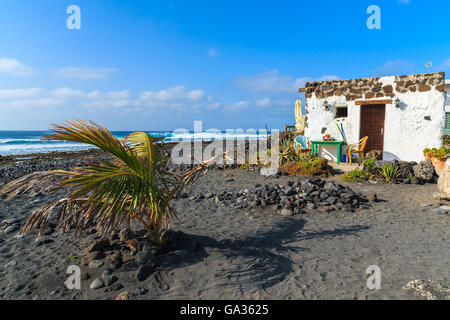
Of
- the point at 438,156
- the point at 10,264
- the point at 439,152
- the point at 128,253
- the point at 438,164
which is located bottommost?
the point at 10,264

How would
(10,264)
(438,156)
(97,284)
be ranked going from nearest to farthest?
(97,284) → (10,264) → (438,156)

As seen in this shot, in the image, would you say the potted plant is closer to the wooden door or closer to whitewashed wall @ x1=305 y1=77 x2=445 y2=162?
whitewashed wall @ x1=305 y1=77 x2=445 y2=162

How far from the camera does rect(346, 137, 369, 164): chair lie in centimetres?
934

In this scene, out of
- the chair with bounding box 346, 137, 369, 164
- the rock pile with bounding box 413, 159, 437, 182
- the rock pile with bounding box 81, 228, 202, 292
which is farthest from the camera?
the chair with bounding box 346, 137, 369, 164

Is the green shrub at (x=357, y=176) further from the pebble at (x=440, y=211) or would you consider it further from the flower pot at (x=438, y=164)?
the pebble at (x=440, y=211)

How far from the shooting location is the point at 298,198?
229 inches

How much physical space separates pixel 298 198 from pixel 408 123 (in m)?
6.15

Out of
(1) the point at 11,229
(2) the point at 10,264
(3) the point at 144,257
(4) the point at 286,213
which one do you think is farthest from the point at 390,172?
(1) the point at 11,229

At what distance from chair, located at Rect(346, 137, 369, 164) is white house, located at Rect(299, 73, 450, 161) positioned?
0.29m

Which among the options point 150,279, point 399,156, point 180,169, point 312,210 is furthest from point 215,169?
point 150,279

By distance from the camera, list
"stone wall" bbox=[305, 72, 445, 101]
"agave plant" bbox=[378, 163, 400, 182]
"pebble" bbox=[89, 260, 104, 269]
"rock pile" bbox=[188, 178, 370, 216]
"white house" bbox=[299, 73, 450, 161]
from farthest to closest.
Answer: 1. "white house" bbox=[299, 73, 450, 161]
2. "stone wall" bbox=[305, 72, 445, 101]
3. "agave plant" bbox=[378, 163, 400, 182]
4. "rock pile" bbox=[188, 178, 370, 216]
5. "pebble" bbox=[89, 260, 104, 269]

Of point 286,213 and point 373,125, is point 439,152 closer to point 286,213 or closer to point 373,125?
point 373,125

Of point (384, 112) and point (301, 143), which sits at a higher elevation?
point (384, 112)

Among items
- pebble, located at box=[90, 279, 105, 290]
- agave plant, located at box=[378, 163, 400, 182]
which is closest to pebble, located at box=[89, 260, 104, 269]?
pebble, located at box=[90, 279, 105, 290]
